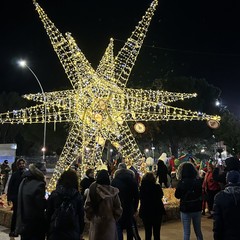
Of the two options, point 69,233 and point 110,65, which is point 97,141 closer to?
point 110,65

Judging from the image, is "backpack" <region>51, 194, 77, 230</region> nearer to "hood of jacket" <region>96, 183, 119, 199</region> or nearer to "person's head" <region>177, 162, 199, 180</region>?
"hood of jacket" <region>96, 183, 119, 199</region>

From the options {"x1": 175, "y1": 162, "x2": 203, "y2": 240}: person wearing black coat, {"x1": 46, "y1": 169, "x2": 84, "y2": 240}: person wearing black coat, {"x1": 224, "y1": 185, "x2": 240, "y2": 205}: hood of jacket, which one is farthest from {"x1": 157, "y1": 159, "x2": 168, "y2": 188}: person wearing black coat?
{"x1": 224, "y1": 185, "x2": 240, "y2": 205}: hood of jacket

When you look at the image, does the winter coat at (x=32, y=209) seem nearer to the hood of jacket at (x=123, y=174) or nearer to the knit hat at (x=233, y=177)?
the hood of jacket at (x=123, y=174)

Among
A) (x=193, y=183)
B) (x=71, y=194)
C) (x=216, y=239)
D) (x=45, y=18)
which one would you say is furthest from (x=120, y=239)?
(x=45, y=18)

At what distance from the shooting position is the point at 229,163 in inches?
198

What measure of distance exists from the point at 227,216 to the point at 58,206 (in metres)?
2.25

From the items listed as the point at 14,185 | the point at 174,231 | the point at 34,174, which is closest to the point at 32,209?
the point at 34,174

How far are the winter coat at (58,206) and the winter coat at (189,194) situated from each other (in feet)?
6.86

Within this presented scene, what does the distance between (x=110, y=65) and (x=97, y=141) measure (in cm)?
272

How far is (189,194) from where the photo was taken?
614 centimetres

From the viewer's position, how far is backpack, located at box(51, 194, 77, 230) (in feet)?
15.4

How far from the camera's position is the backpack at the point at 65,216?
15.4ft

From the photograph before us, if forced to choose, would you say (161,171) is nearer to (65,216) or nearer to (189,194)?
(189,194)

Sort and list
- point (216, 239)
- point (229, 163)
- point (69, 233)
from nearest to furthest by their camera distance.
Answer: point (216, 239), point (69, 233), point (229, 163)
